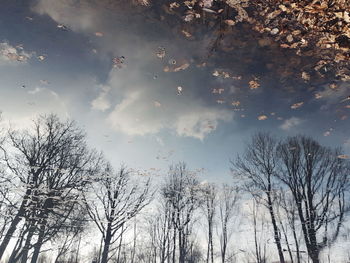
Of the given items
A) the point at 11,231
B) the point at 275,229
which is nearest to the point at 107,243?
the point at 11,231

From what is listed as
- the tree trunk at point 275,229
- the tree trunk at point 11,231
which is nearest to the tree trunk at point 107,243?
the tree trunk at point 11,231

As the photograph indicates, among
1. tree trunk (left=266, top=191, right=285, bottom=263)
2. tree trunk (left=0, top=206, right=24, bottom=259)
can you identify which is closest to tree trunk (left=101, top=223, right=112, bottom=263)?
tree trunk (left=0, top=206, right=24, bottom=259)

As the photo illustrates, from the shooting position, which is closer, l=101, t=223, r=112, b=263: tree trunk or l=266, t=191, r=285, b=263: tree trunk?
l=266, t=191, r=285, b=263: tree trunk

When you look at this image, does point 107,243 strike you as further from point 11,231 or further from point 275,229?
point 275,229

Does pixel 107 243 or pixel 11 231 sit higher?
pixel 11 231

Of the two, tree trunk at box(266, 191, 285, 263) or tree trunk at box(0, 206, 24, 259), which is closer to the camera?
tree trunk at box(0, 206, 24, 259)

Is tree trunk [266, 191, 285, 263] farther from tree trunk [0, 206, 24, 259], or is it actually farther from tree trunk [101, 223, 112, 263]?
tree trunk [0, 206, 24, 259]

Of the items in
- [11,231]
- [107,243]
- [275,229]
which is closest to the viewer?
[11,231]

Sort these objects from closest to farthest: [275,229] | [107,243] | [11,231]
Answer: [11,231] < [275,229] < [107,243]

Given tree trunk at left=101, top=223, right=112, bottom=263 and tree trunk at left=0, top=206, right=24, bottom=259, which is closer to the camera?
tree trunk at left=0, top=206, right=24, bottom=259

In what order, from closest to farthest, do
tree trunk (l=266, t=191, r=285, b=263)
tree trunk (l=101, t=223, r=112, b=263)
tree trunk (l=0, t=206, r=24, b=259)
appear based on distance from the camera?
tree trunk (l=0, t=206, r=24, b=259)
tree trunk (l=266, t=191, r=285, b=263)
tree trunk (l=101, t=223, r=112, b=263)

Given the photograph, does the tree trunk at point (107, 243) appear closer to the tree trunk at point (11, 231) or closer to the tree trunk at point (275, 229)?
the tree trunk at point (11, 231)

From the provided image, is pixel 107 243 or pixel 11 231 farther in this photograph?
pixel 107 243

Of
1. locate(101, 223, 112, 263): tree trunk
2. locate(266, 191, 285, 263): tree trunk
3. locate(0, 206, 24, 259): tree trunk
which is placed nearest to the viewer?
locate(0, 206, 24, 259): tree trunk
